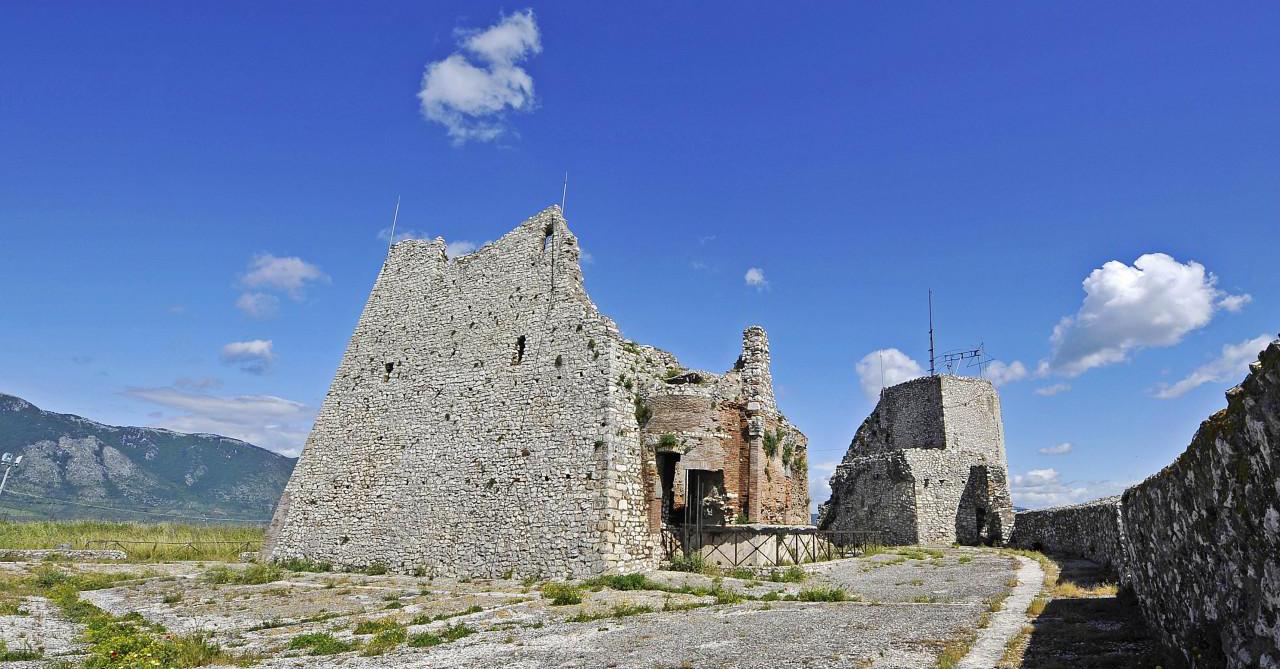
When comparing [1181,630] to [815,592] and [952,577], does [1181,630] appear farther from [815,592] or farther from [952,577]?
[952,577]

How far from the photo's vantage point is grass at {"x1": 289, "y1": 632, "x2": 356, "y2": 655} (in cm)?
1130

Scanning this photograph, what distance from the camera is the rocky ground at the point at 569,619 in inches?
385

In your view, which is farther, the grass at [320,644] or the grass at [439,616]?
the grass at [439,616]

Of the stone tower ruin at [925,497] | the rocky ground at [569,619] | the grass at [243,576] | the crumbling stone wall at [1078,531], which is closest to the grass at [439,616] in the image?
the rocky ground at [569,619]

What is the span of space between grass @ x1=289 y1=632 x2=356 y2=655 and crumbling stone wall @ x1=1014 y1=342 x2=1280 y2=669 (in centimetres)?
1089

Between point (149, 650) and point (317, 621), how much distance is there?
14.8 ft

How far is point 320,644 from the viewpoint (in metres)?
11.7

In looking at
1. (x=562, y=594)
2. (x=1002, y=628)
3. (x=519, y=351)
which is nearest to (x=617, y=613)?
(x=562, y=594)

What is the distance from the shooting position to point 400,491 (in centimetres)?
2455

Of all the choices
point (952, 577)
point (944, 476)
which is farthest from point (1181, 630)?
point (944, 476)

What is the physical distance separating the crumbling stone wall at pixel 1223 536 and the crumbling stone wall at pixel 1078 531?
648 centimetres

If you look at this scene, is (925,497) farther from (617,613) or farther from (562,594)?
(617,613)

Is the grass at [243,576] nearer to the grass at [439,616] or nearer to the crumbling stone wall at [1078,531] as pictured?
the grass at [439,616]

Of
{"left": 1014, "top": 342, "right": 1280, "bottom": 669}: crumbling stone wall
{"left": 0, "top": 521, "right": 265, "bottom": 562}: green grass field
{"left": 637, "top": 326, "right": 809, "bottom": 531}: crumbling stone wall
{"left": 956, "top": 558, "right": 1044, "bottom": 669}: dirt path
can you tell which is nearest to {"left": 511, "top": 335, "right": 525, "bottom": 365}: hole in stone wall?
{"left": 637, "top": 326, "right": 809, "bottom": 531}: crumbling stone wall
